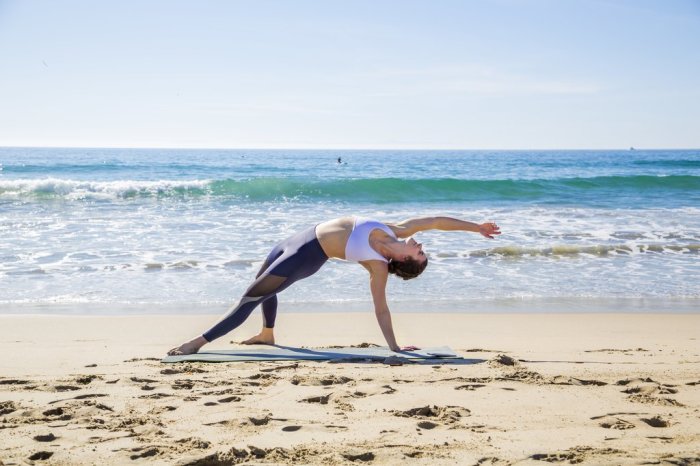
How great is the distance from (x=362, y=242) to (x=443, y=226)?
0.63 m

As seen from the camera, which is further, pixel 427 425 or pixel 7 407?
pixel 7 407

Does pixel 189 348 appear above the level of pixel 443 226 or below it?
below

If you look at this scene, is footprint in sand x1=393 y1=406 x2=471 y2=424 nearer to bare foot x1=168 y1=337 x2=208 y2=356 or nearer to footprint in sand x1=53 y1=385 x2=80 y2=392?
footprint in sand x1=53 y1=385 x2=80 y2=392

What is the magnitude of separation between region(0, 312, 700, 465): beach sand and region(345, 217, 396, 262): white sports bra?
829 millimetres

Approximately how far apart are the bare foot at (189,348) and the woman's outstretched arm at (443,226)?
1734 mm

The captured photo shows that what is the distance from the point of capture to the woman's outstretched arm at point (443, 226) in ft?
17.7

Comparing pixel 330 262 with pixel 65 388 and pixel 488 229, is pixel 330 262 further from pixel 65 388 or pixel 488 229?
pixel 65 388

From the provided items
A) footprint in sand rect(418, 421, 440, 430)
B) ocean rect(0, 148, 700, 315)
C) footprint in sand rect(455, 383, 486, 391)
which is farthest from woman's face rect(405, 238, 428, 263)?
ocean rect(0, 148, 700, 315)

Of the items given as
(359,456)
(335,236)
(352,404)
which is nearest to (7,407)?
(352,404)

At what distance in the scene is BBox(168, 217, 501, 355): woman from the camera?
17.7 feet

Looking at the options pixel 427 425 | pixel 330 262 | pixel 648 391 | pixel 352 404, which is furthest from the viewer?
pixel 330 262

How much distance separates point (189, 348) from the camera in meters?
5.39

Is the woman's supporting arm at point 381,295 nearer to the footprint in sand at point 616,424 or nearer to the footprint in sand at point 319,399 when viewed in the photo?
the footprint in sand at point 319,399

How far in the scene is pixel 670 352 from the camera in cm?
571
